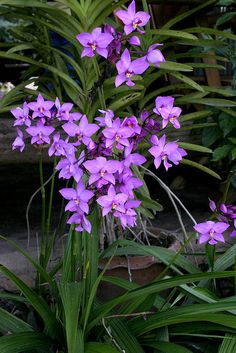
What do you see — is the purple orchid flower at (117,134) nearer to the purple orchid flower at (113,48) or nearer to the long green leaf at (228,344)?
the purple orchid flower at (113,48)

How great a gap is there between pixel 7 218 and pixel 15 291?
75 cm

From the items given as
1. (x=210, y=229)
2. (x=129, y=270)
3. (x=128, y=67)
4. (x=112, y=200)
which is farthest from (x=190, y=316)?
(x=128, y=67)

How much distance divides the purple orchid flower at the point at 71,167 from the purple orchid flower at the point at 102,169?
51 mm

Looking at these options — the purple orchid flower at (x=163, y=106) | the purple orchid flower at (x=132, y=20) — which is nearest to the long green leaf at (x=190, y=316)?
the purple orchid flower at (x=163, y=106)

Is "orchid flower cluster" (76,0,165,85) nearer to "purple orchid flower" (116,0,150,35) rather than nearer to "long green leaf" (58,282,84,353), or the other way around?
"purple orchid flower" (116,0,150,35)

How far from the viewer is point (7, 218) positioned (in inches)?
104

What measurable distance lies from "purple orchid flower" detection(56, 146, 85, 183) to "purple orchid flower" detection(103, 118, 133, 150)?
86 millimetres

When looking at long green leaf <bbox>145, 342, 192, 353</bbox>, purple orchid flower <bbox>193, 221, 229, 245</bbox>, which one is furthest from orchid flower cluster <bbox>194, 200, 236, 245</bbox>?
long green leaf <bbox>145, 342, 192, 353</bbox>

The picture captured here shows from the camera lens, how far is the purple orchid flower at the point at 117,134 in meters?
1.10

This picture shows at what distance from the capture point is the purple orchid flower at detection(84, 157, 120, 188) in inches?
42.6

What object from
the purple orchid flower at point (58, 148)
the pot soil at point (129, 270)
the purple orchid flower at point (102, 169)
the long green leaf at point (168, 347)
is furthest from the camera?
the pot soil at point (129, 270)

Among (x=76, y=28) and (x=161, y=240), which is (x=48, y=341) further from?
(x=76, y=28)

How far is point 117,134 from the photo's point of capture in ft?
3.62

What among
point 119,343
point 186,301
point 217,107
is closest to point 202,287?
point 186,301
